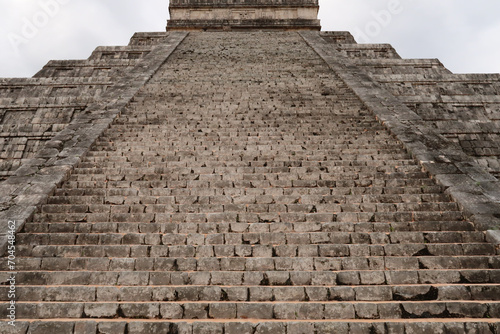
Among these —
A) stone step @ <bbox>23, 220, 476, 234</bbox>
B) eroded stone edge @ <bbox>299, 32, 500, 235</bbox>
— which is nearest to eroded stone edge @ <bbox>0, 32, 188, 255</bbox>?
stone step @ <bbox>23, 220, 476, 234</bbox>

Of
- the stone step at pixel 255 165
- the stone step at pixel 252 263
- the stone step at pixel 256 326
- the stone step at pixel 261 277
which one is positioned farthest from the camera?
the stone step at pixel 255 165

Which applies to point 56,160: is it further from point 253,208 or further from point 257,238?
point 257,238

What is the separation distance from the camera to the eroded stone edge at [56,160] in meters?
4.58

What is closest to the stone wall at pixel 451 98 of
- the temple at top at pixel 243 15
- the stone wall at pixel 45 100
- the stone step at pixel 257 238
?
the stone step at pixel 257 238

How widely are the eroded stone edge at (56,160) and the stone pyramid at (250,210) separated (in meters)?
0.04

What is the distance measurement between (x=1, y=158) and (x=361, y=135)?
8.56 m

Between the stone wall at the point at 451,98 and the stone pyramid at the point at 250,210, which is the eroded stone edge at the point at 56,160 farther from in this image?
the stone wall at the point at 451,98

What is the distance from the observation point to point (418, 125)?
6816 mm

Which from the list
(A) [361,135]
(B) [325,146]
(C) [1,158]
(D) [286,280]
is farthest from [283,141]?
(C) [1,158]

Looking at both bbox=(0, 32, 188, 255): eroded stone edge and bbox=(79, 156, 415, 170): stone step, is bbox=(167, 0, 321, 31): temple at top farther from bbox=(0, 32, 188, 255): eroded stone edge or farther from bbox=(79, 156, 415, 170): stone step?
bbox=(79, 156, 415, 170): stone step

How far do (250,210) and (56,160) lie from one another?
12.4 feet

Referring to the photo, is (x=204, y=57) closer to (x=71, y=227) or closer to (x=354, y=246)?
(x=71, y=227)

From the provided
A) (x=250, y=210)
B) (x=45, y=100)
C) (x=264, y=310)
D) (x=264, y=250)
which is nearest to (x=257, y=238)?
(x=264, y=250)

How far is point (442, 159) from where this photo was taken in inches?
220
